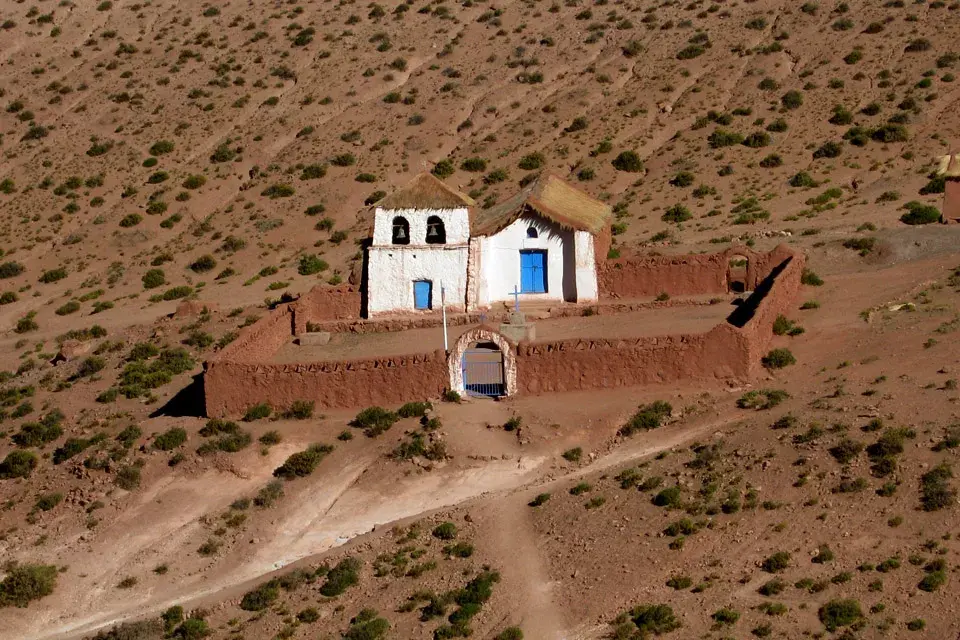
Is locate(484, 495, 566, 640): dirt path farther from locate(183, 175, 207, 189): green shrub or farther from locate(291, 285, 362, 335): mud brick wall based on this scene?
locate(183, 175, 207, 189): green shrub

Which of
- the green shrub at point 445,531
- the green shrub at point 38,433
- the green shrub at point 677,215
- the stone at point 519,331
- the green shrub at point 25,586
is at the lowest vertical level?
the green shrub at point 25,586

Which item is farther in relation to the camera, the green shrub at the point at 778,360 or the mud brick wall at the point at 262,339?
the mud brick wall at the point at 262,339

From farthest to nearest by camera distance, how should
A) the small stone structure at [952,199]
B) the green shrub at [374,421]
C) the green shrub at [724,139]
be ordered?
the green shrub at [724,139] < the small stone structure at [952,199] < the green shrub at [374,421]

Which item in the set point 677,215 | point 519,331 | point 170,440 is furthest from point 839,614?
point 677,215

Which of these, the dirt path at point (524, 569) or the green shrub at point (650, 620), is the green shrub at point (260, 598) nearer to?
the dirt path at point (524, 569)

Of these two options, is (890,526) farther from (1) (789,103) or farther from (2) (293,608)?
(1) (789,103)

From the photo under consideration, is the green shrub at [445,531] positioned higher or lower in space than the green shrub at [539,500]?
lower

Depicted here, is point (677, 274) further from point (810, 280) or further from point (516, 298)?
point (516, 298)

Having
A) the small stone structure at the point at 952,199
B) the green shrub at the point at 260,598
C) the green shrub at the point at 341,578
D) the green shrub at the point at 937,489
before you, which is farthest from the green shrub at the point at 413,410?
the small stone structure at the point at 952,199

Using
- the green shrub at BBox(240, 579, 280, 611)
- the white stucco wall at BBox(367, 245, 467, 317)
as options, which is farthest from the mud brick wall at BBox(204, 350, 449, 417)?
the white stucco wall at BBox(367, 245, 467, 317)

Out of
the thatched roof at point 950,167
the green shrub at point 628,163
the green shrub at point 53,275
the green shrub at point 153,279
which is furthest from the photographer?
the green shrub at point 628,163
